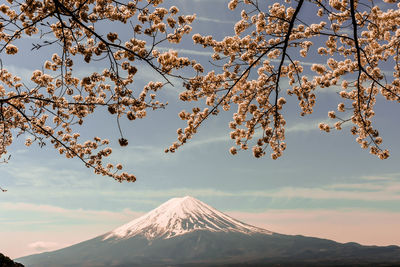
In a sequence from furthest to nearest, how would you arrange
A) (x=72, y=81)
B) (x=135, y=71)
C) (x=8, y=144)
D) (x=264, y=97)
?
(x=8, y=144) → (x=72, y=81) → (x=264, y=97) → (x=135, y=71)

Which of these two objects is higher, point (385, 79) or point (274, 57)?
point (274, 57)

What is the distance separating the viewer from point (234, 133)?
419 inches

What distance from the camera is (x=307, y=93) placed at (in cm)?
1025

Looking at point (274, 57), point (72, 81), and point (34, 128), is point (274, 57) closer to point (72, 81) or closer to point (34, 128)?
point (72, 81)

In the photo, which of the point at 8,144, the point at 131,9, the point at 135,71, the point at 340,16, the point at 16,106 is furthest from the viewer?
the point at 8,144

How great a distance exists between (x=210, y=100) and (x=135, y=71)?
11.3 ft

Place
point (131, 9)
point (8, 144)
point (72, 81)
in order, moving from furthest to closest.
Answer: point (8, 144)
point (72, 81)
point (131, 9)

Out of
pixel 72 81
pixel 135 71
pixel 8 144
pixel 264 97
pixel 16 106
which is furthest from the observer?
pixel 8 144

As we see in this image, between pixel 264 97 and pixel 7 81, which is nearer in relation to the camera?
pixel 264 97

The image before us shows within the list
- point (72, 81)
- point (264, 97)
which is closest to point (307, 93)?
point (264, 97)

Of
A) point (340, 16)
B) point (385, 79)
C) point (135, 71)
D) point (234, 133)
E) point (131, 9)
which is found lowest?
point (234, 133)

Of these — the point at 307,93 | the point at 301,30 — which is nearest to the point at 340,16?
the point at 301,30

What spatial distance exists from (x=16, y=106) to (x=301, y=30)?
11680 millimetres

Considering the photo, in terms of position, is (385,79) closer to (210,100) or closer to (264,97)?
(264,97)
